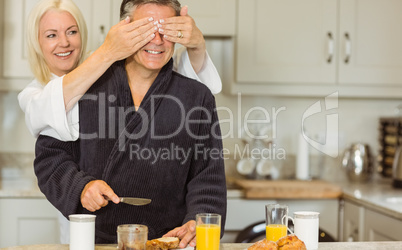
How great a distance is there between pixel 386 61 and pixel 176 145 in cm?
172

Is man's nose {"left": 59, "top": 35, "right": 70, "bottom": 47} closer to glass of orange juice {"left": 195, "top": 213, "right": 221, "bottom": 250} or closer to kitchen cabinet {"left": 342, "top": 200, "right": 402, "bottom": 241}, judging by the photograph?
glass of orange juice {"left": 195, "top": 213, "right": 221, "bottom": 250}

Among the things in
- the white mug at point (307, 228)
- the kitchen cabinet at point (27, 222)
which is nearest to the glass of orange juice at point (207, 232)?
the white mug at point (307, 228)

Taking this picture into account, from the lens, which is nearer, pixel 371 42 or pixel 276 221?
pixel 276 221

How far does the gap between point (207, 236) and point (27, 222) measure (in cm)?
165

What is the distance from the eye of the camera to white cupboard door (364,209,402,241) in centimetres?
228

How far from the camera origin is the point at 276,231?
4.75ft

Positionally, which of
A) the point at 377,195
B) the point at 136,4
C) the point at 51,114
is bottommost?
the point at 377,195

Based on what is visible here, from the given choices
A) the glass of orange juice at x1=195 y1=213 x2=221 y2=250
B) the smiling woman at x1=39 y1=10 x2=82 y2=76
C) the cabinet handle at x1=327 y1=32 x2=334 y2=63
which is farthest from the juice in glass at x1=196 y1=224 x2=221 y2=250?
the cabinet handle at x1=327 y1=32 x2=334 y2=63

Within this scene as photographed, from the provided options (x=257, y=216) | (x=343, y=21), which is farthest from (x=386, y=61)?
(x=257, y=216)

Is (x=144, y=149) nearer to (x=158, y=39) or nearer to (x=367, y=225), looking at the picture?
(x=158, y=39)

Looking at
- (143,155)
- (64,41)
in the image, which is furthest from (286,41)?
(143,155)

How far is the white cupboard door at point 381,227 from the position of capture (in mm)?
2275

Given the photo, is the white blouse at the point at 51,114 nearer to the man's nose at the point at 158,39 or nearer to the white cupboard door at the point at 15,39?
the man's nose at the point at 158,39

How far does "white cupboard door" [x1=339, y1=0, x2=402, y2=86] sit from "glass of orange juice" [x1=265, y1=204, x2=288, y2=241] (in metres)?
1.68
